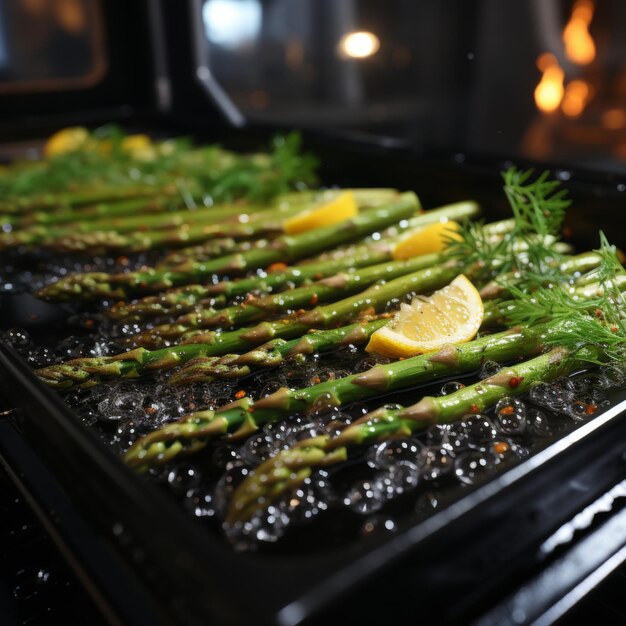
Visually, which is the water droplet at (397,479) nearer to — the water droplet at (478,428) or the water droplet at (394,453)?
the water droplet at (394,453)

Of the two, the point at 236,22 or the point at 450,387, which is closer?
the point at 450,387

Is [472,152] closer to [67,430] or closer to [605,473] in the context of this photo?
[605,473]

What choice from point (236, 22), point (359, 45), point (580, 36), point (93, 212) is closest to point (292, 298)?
point (93, 212)

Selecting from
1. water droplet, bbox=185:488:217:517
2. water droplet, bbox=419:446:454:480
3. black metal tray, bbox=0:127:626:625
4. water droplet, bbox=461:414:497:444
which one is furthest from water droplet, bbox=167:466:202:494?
water droplet, bbox=461:414:497:444

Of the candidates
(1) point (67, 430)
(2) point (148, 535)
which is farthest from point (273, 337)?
(2) point (148, 535)

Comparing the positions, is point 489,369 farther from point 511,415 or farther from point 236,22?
point 236,22

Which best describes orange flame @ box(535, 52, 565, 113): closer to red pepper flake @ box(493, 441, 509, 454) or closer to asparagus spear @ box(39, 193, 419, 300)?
asparagus spear @ box(39, 193, 419, 300)
